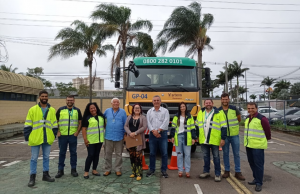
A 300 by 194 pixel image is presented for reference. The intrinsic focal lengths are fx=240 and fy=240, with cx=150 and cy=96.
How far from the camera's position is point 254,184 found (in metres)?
4.96

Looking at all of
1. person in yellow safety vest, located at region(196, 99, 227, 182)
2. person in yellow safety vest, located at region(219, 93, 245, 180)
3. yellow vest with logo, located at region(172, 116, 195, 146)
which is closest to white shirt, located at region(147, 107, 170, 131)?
yellow vest with logo, located at region(172, 116, 195, 146)

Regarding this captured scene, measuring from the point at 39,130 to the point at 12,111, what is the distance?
1345cm

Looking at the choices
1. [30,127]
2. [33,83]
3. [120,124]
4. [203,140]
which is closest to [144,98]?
[120,124]

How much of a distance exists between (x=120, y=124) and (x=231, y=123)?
254 cm

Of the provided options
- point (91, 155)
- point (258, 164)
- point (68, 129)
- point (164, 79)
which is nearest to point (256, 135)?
point (258, 164)

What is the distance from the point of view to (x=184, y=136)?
5594mm

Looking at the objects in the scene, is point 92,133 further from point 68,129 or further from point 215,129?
point 215,129

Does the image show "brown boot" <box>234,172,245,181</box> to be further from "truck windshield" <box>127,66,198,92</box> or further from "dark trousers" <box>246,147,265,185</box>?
"truck windshield" <box>127,66,198,92</box>

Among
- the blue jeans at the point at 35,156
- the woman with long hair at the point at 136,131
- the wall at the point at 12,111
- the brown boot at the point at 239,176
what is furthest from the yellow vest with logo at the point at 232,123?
the wall at the point at 12,111

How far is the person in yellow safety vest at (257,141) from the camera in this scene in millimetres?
4742

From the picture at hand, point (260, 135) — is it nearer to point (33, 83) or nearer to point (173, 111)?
point (173, 111)

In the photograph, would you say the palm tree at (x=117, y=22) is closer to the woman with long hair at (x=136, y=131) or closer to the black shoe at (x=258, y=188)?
the woman with long hair at (x=136, y=131)

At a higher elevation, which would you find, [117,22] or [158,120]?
[117,22]

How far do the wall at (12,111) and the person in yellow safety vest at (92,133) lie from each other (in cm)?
1256
